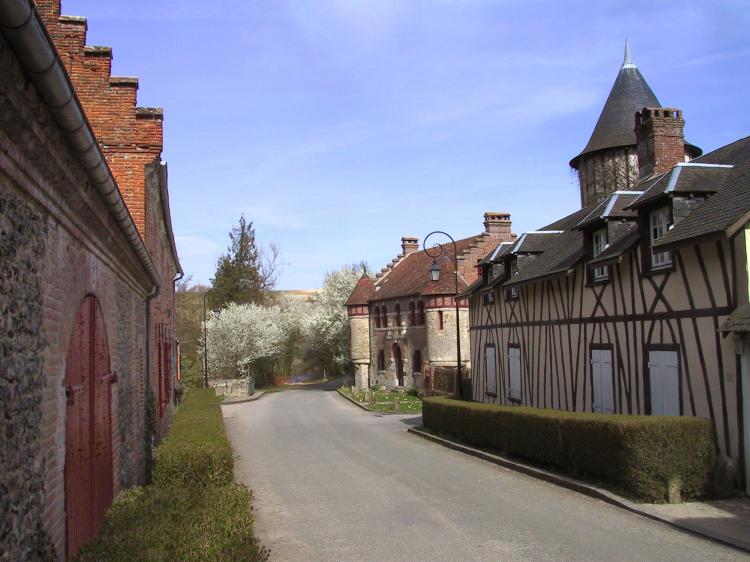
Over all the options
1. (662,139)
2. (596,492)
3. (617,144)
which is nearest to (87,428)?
(596,492)

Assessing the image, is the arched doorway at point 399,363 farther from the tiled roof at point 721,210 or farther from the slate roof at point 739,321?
the slate roof at point 739,321

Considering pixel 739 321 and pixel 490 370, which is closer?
pixel 739 321

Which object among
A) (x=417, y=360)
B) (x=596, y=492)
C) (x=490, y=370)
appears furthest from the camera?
(x=417, y=360)

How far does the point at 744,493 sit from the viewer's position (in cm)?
1023

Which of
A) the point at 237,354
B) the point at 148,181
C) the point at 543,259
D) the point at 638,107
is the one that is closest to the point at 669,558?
the point at 148,181

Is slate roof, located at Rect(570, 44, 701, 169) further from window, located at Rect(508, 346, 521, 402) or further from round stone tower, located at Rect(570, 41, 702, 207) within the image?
window, located at Rect(508, 346, 521, 402)

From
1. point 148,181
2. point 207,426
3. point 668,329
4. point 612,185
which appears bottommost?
point 207,426

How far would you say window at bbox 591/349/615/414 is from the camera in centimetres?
1448

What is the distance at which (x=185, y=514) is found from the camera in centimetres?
664

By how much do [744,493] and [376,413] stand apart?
21587 mm

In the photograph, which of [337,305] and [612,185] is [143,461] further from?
[337,305]

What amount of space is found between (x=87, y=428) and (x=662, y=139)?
1804cm

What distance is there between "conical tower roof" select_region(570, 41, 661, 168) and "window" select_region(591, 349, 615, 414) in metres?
18.3

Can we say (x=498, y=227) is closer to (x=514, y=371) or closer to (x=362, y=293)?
(x=362, y=293)
